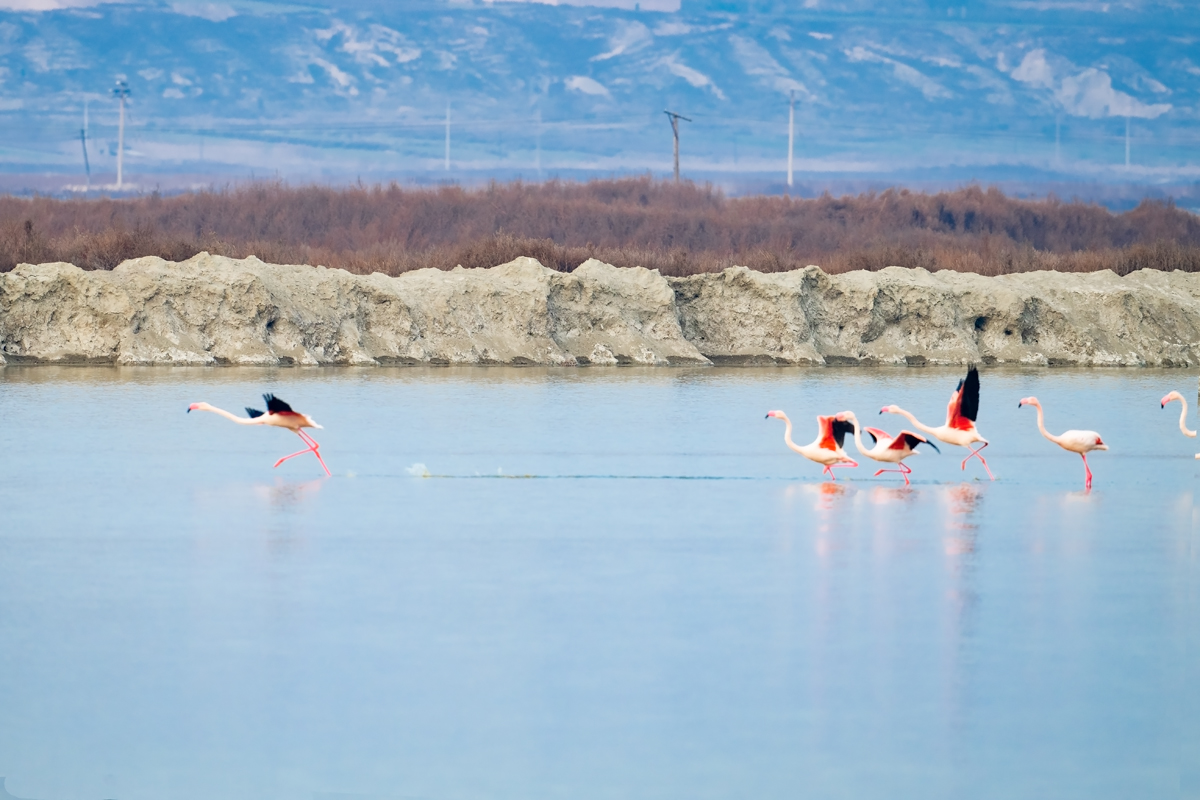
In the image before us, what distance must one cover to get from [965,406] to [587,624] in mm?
7101

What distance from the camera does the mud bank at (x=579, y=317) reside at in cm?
3152

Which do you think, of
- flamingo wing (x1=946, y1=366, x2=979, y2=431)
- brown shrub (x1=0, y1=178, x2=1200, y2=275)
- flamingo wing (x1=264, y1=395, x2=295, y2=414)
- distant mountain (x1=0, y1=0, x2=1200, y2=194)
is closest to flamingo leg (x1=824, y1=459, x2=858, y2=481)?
flamingo wing (x1=946, y1=366, x2=979, y2=431)

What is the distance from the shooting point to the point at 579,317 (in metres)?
34.5

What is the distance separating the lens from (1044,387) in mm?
27719

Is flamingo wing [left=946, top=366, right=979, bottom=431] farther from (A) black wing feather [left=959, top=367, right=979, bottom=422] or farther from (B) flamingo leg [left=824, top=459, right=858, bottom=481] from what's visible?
(B) flamingo leg [left=824, top=459, right=858, bottom=481]

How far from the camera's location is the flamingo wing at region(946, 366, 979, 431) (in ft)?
50.4

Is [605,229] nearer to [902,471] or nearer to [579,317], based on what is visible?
[579,317]

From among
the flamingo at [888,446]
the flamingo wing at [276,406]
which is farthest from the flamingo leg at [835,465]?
the flamingo wing at [276,406]

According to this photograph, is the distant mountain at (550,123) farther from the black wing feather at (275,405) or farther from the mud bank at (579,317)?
the black wing feather at (275,405)

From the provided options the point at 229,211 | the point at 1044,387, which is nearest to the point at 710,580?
the point at 1044,387

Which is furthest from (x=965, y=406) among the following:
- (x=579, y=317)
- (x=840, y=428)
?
(x=579, y=317)

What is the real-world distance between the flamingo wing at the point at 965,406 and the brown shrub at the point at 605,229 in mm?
22795

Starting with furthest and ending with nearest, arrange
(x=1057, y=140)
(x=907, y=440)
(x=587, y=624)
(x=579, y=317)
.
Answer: (x=1057, y=140), (x=579, y=317), (x=907, y=440), (x=587, y=624)

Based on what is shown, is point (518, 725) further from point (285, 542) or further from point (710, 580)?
point (285, 542)
